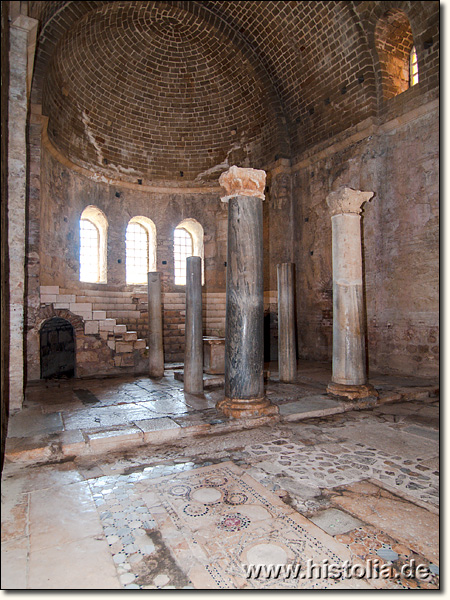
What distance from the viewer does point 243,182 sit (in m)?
5.93

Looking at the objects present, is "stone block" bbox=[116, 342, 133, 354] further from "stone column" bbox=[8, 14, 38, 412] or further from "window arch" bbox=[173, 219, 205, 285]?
"window arch" bbox=[173, 219, 205, 285]

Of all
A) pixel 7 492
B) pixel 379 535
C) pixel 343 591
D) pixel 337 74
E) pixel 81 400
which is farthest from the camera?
pixel 337 74

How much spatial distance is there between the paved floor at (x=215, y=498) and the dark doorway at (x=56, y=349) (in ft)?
15.6

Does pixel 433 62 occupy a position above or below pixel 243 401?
above

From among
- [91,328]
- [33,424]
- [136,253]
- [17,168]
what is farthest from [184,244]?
[33,424]

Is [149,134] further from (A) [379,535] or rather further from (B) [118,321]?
(A) [379,535]

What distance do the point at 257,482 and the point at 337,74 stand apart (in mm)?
11340

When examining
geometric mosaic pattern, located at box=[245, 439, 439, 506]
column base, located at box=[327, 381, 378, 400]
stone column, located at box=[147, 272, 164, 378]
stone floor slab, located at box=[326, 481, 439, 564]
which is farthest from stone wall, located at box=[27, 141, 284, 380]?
stone floor slab, located at box=[326, 481, 439, 564]

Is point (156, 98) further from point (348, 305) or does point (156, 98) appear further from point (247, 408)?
point (247, 408)

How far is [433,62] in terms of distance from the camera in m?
9.34

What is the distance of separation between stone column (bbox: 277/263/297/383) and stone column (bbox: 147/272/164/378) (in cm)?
292

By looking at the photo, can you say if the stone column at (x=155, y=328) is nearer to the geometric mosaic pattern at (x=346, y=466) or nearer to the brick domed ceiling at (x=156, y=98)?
the geometric mosaic pattern at (x=346, y=466)

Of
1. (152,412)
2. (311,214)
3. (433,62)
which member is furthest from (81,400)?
(433,62)

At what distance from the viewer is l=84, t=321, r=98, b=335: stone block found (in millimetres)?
10078
